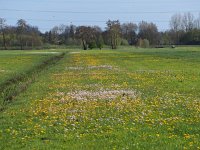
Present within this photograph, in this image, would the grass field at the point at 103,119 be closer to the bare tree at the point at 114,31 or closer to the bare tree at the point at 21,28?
the bare tree at the point at 114,31

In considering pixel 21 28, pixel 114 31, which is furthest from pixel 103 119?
pixel 21 28

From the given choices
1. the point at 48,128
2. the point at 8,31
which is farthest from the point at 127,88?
the point at 8,31

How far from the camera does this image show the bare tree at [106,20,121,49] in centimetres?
15662

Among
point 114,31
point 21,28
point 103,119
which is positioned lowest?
point 103,119

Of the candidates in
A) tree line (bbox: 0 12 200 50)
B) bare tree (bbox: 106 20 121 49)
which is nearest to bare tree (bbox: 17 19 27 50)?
tree line (bbox: 0 12 200 50)

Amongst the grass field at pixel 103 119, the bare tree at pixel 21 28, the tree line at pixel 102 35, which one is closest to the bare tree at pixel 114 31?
the tree line at pixel 102 35

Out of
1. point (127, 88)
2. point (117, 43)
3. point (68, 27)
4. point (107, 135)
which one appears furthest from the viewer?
point (68, 27)

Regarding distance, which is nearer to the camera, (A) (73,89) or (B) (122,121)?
(B) (122,121)

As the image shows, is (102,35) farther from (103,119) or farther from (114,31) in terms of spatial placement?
(103,119)

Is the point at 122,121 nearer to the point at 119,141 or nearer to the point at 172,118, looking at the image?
the point at 172,118

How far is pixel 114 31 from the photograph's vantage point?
15775 cm

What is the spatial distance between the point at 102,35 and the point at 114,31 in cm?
1112

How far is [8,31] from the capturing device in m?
170

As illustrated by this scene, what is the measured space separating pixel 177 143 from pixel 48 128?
149 inches
